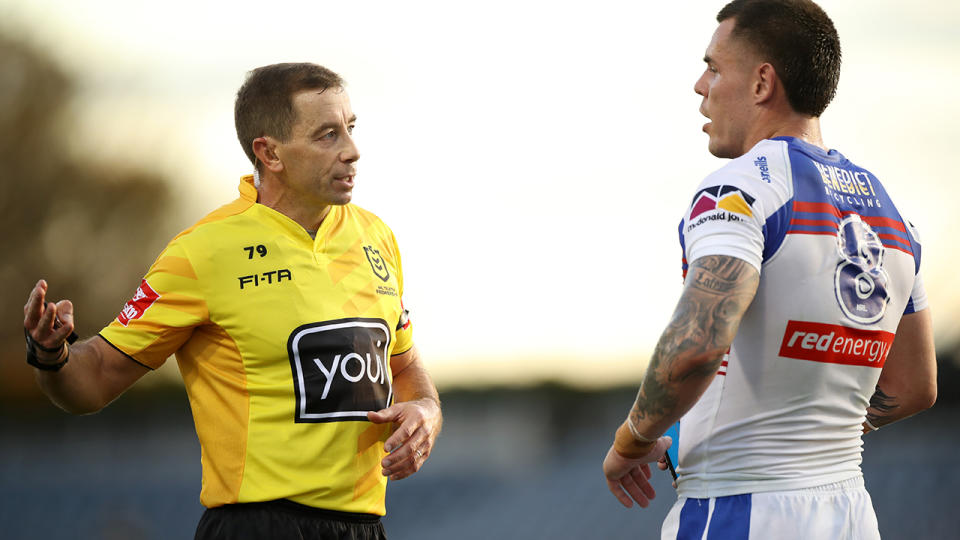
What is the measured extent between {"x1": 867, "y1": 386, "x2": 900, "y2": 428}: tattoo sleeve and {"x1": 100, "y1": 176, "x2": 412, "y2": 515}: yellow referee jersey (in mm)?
1790

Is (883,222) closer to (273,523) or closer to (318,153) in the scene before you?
(318,153)

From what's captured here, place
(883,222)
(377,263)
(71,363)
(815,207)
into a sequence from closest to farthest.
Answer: (815,207)
(883,222)
(71,363)
(377,263)

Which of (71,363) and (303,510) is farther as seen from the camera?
(303,510)

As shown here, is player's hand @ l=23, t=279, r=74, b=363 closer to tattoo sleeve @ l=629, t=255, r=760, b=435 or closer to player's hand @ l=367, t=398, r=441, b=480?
player's hand @ l=367, t=398, r=441, b=480

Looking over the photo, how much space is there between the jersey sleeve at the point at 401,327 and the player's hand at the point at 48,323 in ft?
4.14

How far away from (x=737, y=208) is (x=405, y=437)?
1.46 m

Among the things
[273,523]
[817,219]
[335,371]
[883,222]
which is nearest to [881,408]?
[883,222]

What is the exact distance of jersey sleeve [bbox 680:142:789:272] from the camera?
3027 millimetres

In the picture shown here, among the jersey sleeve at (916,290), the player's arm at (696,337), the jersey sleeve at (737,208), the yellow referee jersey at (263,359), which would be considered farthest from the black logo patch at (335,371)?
the jersey sleeve at (916,290)

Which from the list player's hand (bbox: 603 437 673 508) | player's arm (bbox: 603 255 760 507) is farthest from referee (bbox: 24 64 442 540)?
player's arm (bbox: 603 255 760 507)

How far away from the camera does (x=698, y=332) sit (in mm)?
2957

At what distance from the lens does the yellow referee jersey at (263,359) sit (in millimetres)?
3684

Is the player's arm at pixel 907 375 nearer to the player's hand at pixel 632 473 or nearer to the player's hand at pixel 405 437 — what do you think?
the player's hand at pixel 632 473

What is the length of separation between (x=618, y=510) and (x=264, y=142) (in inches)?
695
